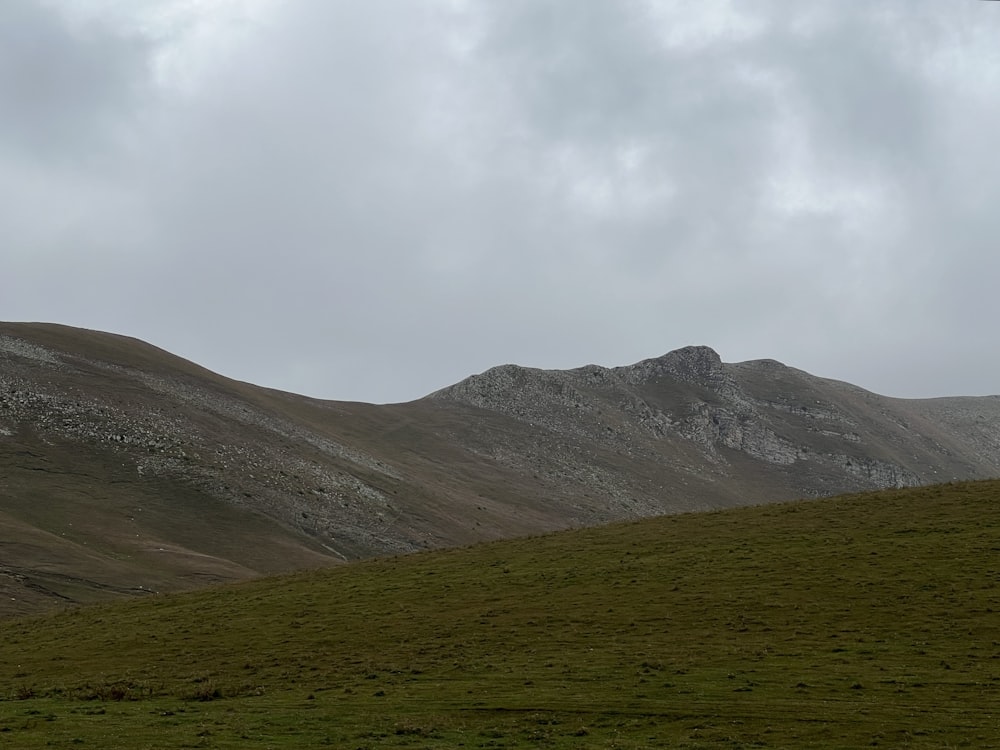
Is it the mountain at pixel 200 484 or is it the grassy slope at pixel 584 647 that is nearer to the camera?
the grassy slope at pixel 584 647

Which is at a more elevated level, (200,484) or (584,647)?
(200,484)

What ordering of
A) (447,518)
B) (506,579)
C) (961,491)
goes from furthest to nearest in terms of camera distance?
(447,518), (961,491), (506,579)

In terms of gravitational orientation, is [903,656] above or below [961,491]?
below

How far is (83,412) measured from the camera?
111188 mm

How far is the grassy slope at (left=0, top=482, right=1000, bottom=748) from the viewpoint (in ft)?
93.2

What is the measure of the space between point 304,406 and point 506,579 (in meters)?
118

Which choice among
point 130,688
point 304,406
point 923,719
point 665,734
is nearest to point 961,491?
point 923,719

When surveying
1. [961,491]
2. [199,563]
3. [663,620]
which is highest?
[961,491]

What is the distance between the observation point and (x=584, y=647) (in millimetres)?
39094

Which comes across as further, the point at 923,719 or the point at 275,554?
the point at 275,554

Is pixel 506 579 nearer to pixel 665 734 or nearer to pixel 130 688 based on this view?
pixel 130 688

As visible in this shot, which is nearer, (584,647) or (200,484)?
(584,647)

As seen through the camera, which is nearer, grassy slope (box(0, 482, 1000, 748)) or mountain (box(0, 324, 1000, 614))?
grassy slope (box(0, 482, 1000, 748))

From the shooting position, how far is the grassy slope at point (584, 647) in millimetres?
28406
